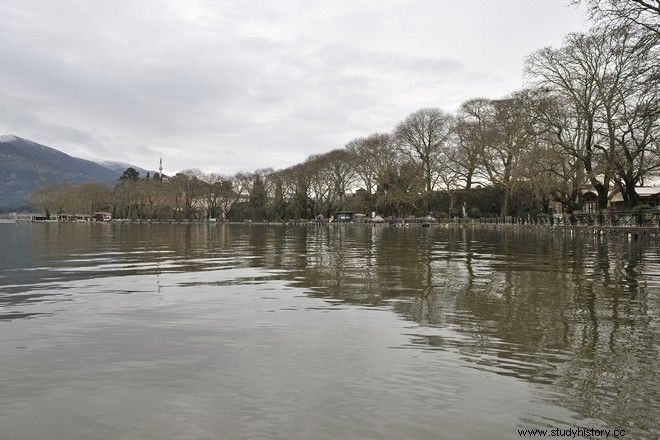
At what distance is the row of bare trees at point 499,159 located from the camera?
34156mm

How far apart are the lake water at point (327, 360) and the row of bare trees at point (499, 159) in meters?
18.2

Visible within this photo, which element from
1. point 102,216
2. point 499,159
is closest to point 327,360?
point 499,159

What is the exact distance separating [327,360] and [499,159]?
71575 millimetres

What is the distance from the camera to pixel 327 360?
6.82 metres

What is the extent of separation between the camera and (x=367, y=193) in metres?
104

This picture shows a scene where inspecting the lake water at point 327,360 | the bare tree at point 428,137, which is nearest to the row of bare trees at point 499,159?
the bare tree at point 428,137

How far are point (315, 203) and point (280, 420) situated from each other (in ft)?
376

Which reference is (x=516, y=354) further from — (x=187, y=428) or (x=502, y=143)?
(x=502, y=143)

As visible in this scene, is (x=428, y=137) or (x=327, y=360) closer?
(x=327, y=360)

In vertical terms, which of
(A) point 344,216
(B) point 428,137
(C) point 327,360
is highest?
(B) point 428,137

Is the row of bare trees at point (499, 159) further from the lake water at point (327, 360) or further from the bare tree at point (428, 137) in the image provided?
the lake water at point (327, 360)

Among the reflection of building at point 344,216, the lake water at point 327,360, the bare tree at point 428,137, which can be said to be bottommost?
the lake water at point 327,360

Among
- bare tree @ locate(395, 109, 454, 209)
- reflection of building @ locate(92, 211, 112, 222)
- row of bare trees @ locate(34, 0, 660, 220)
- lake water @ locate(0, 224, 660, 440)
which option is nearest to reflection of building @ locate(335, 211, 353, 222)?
row of bare trees @ locate(34, 0, 660, 220)

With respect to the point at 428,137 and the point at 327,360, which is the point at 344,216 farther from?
the point at 327,360
